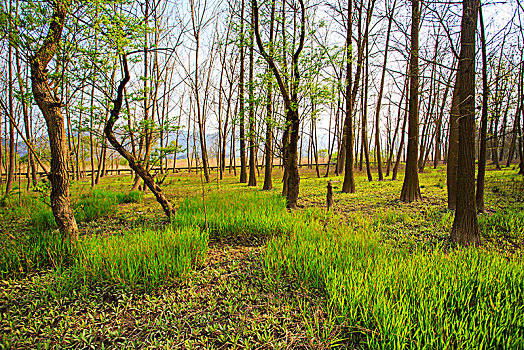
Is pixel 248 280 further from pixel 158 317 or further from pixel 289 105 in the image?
pixel 289 105

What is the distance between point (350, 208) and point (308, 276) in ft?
15.6

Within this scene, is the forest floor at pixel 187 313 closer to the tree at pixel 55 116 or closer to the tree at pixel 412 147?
the tree at pixel 55 116

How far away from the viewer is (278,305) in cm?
236

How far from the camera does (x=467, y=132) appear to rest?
3.72 m

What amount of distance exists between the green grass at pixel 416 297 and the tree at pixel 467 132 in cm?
134

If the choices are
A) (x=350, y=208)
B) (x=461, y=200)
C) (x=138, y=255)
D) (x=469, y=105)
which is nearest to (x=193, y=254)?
(x=138, y=255)

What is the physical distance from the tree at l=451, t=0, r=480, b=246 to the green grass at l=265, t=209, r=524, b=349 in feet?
4.39

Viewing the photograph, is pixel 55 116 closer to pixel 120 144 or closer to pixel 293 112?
pixel 120 144

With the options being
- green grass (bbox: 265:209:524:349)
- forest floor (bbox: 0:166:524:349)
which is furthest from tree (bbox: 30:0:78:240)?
green grass (bbox: 265:209:524:349)

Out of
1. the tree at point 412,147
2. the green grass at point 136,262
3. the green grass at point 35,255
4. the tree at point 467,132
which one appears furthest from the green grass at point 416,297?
the tree at point 412,147

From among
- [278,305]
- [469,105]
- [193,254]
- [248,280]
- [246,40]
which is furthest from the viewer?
[246,40]

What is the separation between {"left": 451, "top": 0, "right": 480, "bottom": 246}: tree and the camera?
11.9 feet

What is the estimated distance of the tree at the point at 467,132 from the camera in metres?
3.62

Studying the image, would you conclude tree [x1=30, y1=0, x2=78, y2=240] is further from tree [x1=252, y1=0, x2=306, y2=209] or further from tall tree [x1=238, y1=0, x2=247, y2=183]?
tree [x1=252, y1=0, x2=306, y2=209]
